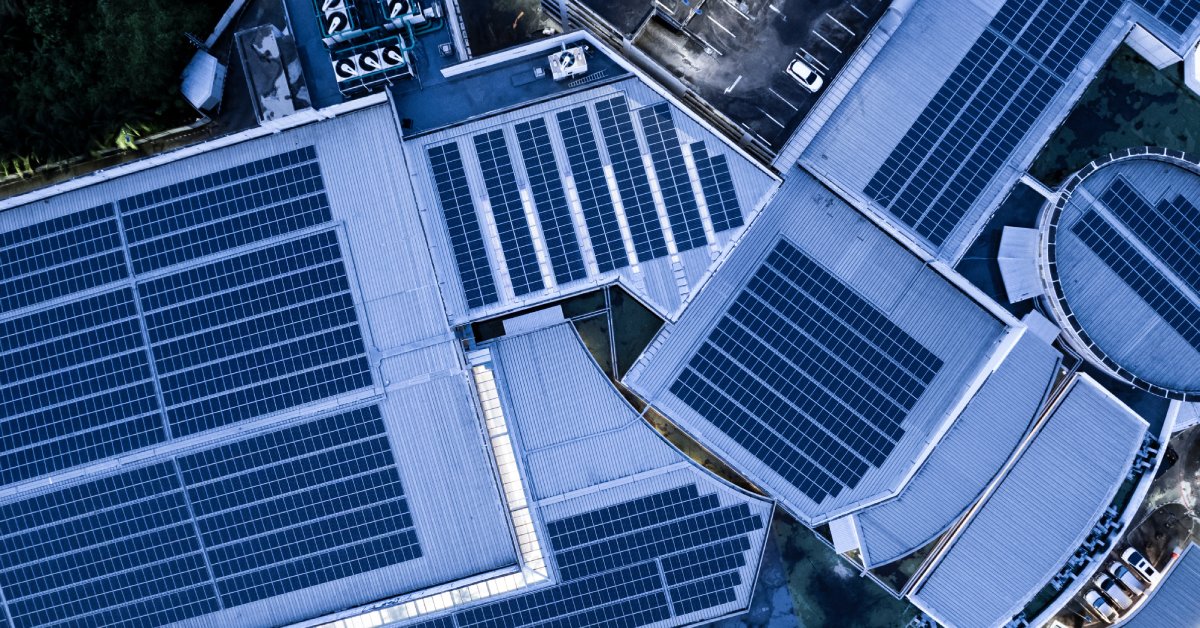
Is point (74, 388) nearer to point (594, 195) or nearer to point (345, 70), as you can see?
point (345, 70)

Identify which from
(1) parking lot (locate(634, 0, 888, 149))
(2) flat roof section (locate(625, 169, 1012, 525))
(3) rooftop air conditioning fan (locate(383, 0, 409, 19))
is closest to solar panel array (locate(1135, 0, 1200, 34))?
(1) parking lot (locate(634, 0, 888, 149))

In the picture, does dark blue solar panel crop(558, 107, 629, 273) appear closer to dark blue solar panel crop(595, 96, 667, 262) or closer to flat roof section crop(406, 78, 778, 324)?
flat roof section crop(406, 78, 778, 324)

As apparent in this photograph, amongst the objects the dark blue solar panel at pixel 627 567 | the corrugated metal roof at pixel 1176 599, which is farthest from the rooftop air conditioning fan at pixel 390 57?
the corrugated metal roof at pixel 1176 599

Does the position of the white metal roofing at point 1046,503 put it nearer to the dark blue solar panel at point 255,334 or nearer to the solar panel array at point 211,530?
the solar panel array at point 211,530

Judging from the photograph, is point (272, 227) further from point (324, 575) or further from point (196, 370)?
point (324, 575)

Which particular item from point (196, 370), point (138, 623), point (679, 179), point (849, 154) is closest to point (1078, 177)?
point (849, 154)

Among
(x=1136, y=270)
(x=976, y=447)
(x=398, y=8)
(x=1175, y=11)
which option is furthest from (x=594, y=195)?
(x=1175, y=11)

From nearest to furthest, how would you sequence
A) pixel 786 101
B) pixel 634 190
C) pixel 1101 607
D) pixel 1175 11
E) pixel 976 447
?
1. pixel 1175 11
2. pixel 634 190
3. pixel 786 101
4. pixel 976 447
5. pixel 1101 607
